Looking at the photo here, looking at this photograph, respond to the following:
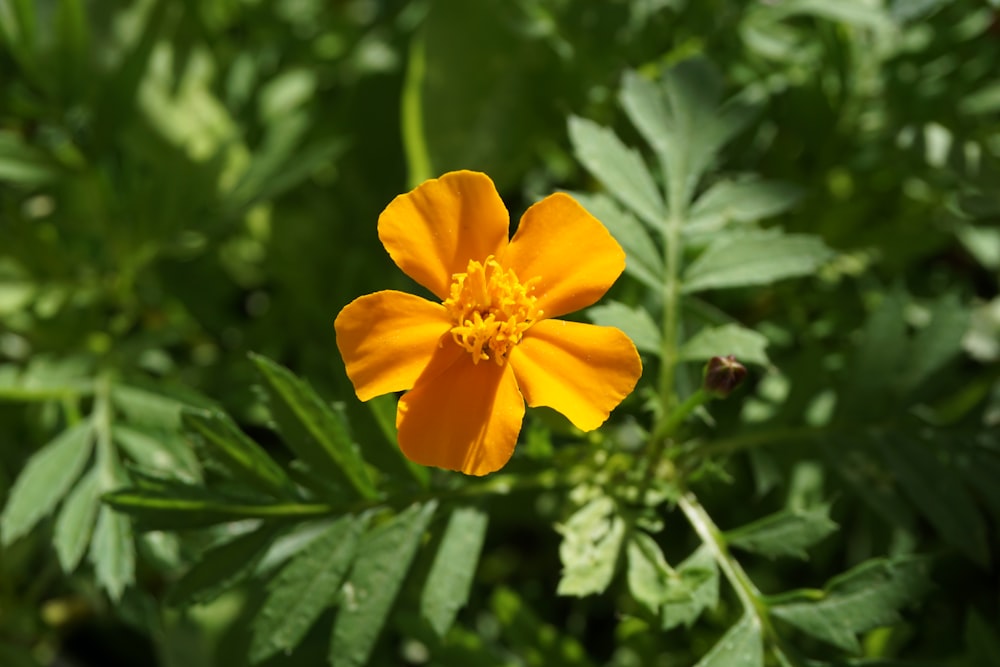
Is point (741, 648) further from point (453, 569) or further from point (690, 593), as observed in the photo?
point (453, 569)

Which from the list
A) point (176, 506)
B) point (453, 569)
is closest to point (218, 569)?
point (176, 506)

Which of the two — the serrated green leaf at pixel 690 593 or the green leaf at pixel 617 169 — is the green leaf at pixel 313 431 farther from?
the green leaf at pixel 617 169

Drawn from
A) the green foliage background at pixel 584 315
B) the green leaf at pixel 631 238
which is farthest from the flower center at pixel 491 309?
the green leaf at pixel 631 238

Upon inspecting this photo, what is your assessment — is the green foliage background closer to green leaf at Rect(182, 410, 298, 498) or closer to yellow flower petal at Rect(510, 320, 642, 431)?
green leaf at Rect(182, 410, 298, 498)

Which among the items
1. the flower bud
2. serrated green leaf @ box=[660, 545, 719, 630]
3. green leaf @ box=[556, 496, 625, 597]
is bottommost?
serrated green leaf @ box=[660, 545, 719, 630]

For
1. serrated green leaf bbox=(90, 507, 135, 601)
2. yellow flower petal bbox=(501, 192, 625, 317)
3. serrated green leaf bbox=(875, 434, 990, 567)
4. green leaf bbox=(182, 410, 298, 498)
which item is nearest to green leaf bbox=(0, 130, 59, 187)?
serrated green leaf bbox=(90, 507, 135, 601)

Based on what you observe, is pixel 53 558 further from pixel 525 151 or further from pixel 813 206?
pixel 813 206
